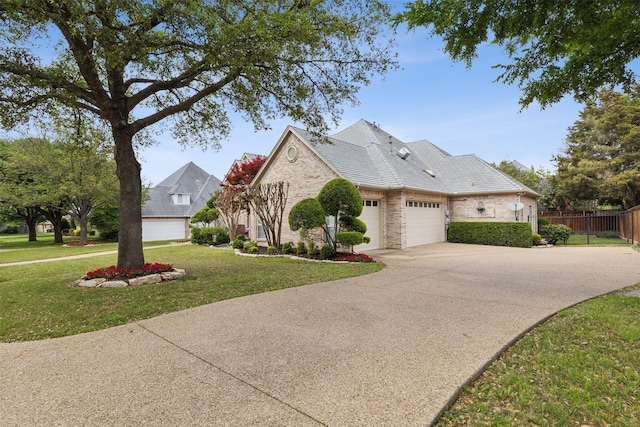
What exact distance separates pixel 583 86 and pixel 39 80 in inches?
427

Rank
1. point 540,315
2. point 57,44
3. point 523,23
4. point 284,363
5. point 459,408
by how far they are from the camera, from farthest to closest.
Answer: point 57,44, point 523,23, point 540,315, point 284,363, point 459,408

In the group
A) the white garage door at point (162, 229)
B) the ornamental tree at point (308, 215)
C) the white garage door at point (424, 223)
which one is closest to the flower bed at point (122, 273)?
the ornamental tree at point (308, 215)

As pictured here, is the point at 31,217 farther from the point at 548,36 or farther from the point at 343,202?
the point at 548,36

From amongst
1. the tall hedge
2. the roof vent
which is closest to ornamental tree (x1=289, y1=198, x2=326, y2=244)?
the roof vent

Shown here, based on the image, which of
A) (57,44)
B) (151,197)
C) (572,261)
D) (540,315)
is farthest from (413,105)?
(151,197)

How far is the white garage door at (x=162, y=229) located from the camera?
27.2 meters

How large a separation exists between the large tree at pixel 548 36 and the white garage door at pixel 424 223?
9351mm

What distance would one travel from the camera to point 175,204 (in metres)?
29.0

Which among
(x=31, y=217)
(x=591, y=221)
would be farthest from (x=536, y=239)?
(x=31, y=217)

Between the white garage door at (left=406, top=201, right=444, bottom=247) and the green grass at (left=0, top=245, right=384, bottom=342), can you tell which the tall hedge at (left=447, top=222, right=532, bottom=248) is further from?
the green grass at (left=0, top=245, right=384, bottom=342)

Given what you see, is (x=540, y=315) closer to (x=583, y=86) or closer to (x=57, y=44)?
(x=583, y=86)

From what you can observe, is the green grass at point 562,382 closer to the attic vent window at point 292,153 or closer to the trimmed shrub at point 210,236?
the attic vent window at point 292,153

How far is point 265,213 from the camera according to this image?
14516 millimetres

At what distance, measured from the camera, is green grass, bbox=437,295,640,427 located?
244 cm
